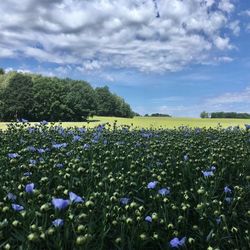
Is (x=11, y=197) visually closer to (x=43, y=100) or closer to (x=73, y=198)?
(x=73, y=198)

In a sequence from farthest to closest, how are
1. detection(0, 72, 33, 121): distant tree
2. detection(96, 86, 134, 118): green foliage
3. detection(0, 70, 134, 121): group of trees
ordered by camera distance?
detection(96, 86, 134, 118): green foliage → detection(0, 72, 33, 121): distant tree → detection(0, 70, 134, 121): group of trees

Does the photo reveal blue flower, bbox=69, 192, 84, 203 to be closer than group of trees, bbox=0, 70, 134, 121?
Yes

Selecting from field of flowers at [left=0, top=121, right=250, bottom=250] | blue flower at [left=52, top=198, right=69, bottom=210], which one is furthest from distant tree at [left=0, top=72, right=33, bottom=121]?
blue flower at [left=52, top=198, right=69, bottom=210]

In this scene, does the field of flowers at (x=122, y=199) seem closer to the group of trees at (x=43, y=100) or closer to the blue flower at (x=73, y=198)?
the blue flower at (x=73, y=198)

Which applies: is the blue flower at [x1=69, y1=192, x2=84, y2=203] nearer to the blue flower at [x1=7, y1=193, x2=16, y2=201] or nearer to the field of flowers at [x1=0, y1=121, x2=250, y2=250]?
the field of flowers at [x1=0, y1=121, x2=250, y2=250]

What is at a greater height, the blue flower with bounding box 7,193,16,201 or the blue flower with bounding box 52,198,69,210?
the blue flower with bounding box 52,198,69,210

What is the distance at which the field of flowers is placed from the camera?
4051mm

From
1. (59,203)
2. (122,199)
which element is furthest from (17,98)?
(59,203)

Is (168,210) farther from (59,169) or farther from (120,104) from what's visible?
(120,104)

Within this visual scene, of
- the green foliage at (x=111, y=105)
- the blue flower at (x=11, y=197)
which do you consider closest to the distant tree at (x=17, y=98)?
the green foliage at (x=111, y=105)

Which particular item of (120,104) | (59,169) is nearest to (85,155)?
(59,169)

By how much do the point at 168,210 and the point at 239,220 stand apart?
3.21 ft

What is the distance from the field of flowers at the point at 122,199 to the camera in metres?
4.05

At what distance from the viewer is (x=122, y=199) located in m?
4.68
